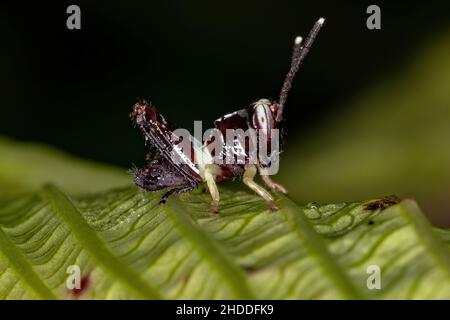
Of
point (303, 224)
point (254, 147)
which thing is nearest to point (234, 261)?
point (303, 224)

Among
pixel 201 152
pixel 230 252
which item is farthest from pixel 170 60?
pixel 230 252

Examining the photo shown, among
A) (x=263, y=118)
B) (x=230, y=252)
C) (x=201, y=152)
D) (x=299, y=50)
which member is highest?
(x=299, y=50)

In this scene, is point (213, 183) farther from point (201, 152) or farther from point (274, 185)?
point (274, 185)

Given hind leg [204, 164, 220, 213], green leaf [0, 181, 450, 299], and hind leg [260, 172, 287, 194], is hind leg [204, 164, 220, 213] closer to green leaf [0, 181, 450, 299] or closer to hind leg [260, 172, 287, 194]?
green leaf [0, 181, 450, 299]

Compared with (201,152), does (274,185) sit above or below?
below

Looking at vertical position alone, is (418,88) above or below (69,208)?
above

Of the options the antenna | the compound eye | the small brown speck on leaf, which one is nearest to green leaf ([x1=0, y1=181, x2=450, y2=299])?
the small brown speck on leaf
